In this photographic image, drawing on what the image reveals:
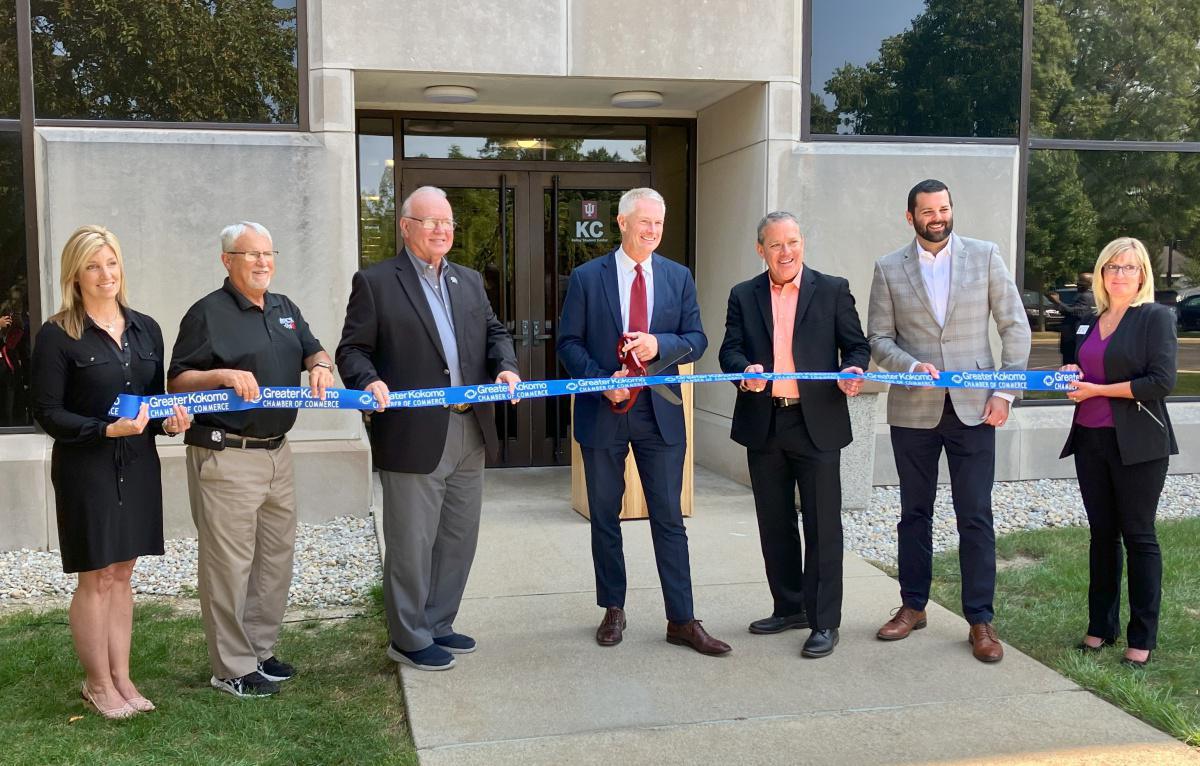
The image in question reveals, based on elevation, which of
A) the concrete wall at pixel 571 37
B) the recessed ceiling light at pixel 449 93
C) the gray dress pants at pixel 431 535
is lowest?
the gray dress pants at pixel 431 535

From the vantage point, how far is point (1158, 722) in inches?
156

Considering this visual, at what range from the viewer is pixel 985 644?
464 centimetres

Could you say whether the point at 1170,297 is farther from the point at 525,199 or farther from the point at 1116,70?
the point at 525,199

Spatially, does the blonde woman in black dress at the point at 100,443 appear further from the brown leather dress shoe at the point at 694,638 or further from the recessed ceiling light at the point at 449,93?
the recessed ceiling light at the point at 449,93

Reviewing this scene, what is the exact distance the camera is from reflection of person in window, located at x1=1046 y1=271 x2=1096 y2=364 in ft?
29.3

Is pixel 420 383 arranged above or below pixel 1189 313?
below

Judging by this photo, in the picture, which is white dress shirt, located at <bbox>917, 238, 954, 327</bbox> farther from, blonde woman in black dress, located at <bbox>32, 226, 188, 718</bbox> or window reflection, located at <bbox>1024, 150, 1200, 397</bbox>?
window reflection, located at <bbox>1024, 150, 1200, 397</bbox>

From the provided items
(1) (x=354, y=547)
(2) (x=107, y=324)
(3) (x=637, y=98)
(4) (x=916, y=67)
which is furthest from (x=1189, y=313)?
(2) (x=107, y=324)

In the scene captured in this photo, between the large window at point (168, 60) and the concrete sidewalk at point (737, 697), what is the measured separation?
3.97 metres

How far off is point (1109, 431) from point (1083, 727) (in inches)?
51.2

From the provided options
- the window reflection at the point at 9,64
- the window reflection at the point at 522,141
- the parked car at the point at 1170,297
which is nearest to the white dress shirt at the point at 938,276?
the window reflection at the point at 522,141

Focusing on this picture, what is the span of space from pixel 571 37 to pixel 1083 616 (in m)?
5.05

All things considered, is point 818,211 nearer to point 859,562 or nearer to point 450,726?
point 859,562

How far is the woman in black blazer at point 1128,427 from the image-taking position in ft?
14.8
